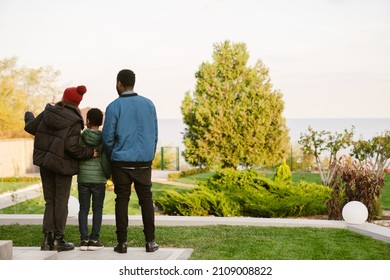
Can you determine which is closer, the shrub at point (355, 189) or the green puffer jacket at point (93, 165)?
the green puffer jacket at point (93, 165)

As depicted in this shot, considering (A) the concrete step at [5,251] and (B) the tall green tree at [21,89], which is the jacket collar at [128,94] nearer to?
(A) the concrete step at [5,251]

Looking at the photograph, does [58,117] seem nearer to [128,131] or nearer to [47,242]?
[128,131]

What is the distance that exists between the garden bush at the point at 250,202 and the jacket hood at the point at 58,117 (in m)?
3.57

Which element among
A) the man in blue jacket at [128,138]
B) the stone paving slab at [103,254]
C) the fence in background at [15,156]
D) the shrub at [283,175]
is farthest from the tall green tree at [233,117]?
the man in blue jacket at [128,138]

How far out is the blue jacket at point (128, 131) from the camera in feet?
16.3

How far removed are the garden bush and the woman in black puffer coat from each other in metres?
3.35

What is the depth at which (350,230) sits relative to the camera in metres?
7.15

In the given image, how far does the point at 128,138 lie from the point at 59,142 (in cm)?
62

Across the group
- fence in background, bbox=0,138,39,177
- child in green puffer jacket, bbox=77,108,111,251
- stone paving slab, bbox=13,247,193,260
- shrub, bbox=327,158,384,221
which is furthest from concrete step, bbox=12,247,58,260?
fence in background, bbox=0,138,39,177

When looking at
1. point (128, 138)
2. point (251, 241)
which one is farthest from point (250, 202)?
point (128, 138)

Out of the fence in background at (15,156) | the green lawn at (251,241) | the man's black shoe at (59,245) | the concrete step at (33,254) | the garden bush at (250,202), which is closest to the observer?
the concrete step at (33,254)

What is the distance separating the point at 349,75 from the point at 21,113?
1149 centimetres

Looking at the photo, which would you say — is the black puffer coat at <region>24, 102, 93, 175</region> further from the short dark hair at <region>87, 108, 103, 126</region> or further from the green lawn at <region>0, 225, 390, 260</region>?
the green lawn at <region>0, 225, 390, 260</region>

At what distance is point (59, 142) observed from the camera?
5145 millimetres
